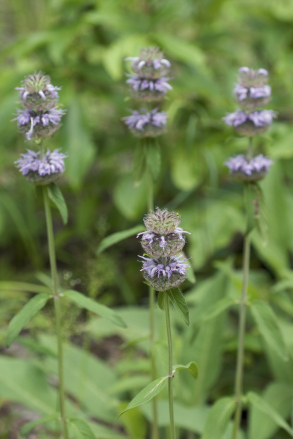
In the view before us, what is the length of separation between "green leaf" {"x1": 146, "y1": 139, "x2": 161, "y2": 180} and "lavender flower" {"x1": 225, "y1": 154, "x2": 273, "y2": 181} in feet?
0.62

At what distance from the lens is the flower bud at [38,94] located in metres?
1.16

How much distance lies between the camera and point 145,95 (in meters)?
1.34

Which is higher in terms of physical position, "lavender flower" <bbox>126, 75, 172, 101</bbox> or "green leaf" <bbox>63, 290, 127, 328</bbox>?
"lavender flower" <bbox>126, 75, 172, 101</bbox>

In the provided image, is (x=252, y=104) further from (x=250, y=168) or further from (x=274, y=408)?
(x=274, y=408)

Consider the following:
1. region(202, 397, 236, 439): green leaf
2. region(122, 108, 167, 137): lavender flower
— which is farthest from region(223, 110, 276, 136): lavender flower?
region(202, 397, 236, 439): green leaf

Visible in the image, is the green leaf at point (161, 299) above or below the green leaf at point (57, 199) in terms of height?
below

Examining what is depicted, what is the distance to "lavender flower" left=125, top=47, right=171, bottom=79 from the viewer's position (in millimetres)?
1302

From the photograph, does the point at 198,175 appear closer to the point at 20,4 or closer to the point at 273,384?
the point at 273,384

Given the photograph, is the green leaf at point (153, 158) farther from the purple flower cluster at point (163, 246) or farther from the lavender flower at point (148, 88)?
the purple flower cluster at point (163, 246)

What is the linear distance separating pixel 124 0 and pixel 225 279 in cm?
177

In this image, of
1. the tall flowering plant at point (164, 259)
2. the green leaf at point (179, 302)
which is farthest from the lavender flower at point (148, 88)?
the green leaf at point (179, 302)

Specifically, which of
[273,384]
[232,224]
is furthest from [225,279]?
[232,224]

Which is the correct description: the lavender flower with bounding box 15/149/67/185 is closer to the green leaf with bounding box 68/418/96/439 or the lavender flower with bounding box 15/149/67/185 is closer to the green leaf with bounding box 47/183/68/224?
the green leaf with bounding box 47/183/68/224

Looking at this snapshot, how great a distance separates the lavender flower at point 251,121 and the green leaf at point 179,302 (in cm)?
52
